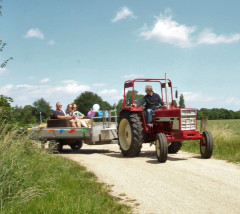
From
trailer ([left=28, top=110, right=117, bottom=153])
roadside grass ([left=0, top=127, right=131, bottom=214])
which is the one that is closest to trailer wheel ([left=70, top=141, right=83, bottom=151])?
trailer ([left=28, top=110, right=117, bottom=153])

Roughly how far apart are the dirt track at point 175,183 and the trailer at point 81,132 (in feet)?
6.83

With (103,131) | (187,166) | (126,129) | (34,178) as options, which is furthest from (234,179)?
(103,131)

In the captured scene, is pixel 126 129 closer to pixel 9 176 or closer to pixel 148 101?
pixel 148 101

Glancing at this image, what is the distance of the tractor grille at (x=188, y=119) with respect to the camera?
831cm

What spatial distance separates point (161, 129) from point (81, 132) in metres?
2.60

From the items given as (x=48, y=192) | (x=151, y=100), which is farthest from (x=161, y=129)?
(x=48, y=192)

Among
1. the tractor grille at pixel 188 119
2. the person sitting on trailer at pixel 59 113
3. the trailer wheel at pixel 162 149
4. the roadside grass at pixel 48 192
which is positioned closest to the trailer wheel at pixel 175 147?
the tractor grille at pixel 188 119

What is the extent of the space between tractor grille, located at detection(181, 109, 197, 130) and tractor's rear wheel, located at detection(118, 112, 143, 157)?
118cm

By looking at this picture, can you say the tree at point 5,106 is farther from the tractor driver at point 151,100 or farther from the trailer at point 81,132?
the tractor driver at point 151,100

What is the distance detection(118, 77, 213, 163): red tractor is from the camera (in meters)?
8.21

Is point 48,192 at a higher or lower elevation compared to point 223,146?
lower

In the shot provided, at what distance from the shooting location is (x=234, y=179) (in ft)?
19.3

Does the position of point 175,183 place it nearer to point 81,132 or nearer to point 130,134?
point 130,134

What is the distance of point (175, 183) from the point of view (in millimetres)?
5555
